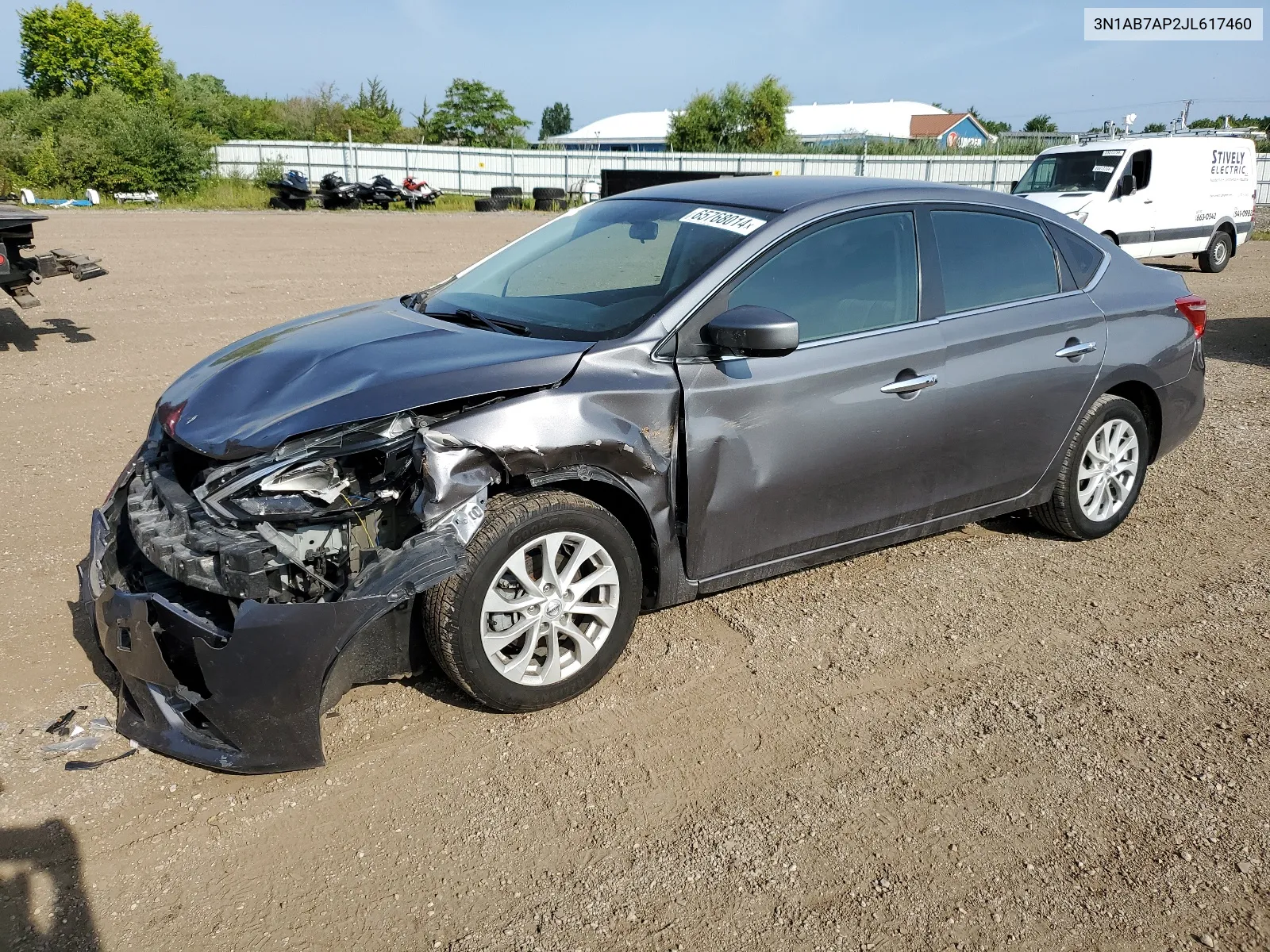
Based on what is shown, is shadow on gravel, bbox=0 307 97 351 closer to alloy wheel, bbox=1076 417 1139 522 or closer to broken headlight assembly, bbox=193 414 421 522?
broken headlight assembly, bbox=193 414 421 522

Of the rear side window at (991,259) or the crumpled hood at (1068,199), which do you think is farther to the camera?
the crumpled hood at (1068,199)

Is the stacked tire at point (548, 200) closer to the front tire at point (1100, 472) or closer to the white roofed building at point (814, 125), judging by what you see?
the front tire at point (1100, 472)

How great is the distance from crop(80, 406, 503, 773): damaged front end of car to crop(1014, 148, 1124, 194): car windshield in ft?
49.1

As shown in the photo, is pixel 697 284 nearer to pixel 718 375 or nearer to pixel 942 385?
pixel 718 375

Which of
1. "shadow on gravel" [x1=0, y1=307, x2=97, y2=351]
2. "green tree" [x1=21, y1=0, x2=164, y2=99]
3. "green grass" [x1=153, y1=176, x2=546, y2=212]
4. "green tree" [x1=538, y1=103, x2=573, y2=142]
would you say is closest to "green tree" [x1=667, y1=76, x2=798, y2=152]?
"green grass" [x1=153, y1=176, x2=546, y2=212]

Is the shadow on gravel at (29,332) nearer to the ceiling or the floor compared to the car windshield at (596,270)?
nearer to the floor

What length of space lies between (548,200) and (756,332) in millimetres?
31746

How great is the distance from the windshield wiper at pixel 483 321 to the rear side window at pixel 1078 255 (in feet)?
8.98

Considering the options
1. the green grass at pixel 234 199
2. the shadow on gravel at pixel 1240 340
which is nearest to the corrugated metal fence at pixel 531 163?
the green grass at pixel 234 199

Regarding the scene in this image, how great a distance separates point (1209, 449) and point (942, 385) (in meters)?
3.93

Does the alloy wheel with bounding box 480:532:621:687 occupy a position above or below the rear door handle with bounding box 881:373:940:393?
below

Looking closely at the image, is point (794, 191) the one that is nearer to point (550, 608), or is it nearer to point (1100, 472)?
point (550, 608)

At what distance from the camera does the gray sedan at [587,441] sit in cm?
304

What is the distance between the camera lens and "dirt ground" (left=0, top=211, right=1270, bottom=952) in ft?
8.61
